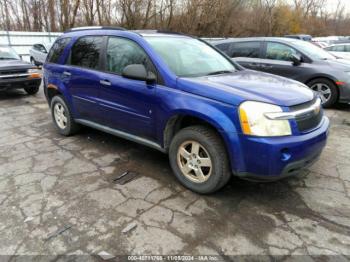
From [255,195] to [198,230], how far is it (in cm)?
90

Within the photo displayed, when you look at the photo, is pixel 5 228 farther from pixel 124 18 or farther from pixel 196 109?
pixel 124 18

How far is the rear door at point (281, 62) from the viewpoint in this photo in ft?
22.3

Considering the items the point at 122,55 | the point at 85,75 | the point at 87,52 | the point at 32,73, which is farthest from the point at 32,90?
the point at 122,55

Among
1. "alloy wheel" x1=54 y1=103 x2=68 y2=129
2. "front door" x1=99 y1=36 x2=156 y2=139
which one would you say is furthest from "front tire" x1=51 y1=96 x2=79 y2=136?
"front door" x1=99 y1=36 x2=156 y2=139

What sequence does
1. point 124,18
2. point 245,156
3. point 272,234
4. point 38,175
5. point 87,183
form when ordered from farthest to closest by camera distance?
point 124,18 < point 38,175 < point 87,183 < point 245,156 < point 272,234

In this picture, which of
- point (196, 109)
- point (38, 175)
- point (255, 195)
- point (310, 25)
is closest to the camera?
point (196, 109)

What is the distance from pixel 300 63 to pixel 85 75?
16.7 feet

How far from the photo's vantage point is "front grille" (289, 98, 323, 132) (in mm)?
2766

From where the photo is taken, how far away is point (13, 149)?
456cm

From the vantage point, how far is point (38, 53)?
15969 mm

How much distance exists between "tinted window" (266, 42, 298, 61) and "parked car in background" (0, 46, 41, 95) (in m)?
6.60

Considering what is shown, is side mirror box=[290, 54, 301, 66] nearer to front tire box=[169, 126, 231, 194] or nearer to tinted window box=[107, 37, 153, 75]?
tinted window box=[107, 37, 153, 75]

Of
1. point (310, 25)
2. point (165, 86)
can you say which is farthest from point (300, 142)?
point (310, 25)

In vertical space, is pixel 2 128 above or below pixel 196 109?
below
